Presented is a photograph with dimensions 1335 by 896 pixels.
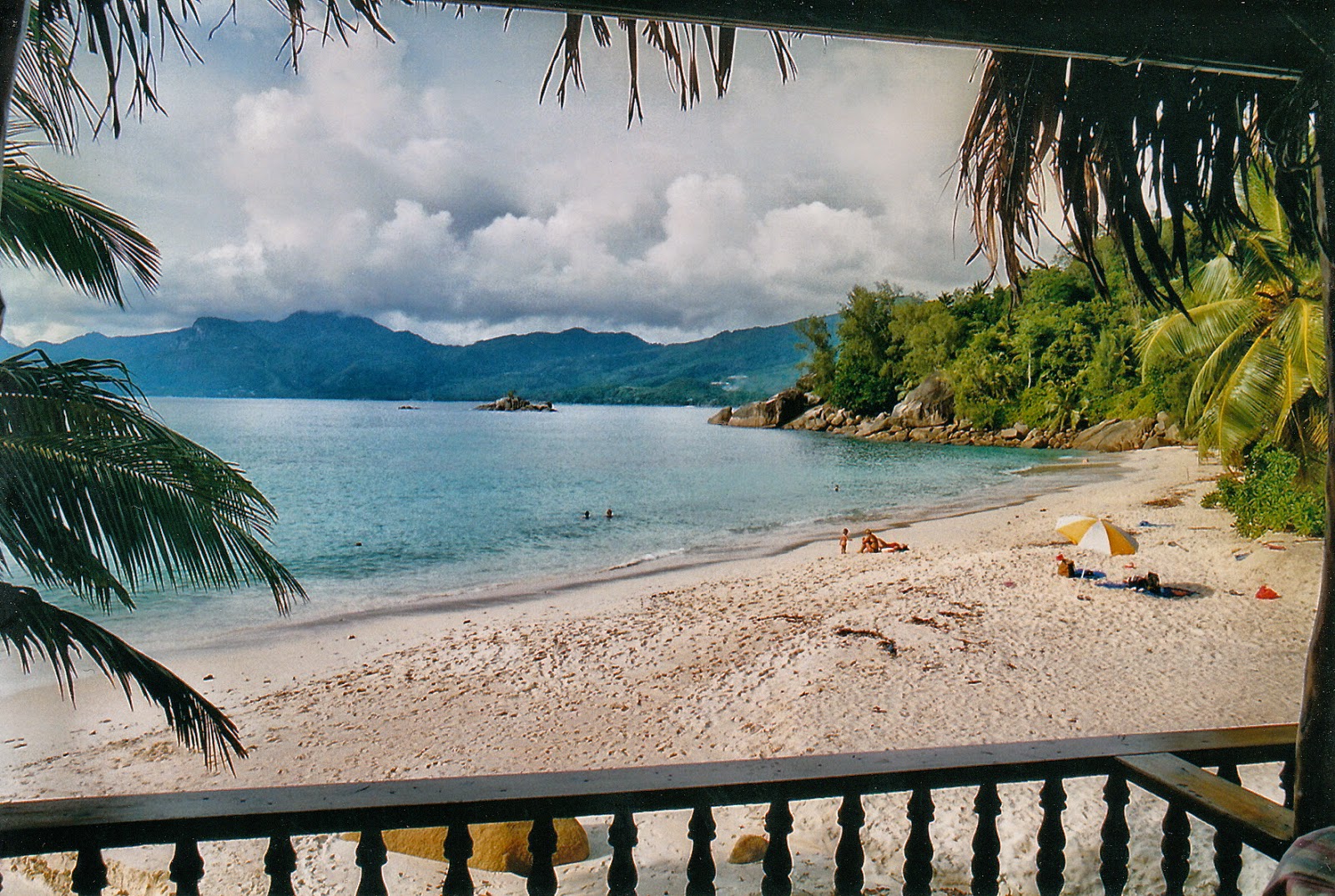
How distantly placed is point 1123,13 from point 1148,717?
443 cm

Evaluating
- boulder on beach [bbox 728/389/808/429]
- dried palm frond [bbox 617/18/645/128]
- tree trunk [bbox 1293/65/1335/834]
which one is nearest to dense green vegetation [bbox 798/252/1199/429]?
boulder on beach [bbox 728/389/808/429]

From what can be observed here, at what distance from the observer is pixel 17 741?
4.65 meters

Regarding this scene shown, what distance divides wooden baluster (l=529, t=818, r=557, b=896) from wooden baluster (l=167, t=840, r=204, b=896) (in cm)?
36

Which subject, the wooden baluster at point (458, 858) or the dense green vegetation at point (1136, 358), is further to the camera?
the dense green vegetation at point (1136, 358)

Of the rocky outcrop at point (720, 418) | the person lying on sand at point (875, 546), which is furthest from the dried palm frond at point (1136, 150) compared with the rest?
the rocky outcrop at point (720, 418)

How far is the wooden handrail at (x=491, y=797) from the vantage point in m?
0.80

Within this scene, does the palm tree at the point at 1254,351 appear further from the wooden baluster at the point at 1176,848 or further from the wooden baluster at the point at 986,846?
the wooden baluster at the point at 986,846

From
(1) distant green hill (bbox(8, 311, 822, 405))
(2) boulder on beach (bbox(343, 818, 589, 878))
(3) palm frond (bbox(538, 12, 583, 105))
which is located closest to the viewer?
(3) palm frond (bbox(538, 12, 583, 105))

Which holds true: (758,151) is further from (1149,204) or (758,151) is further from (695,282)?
(1149,204)

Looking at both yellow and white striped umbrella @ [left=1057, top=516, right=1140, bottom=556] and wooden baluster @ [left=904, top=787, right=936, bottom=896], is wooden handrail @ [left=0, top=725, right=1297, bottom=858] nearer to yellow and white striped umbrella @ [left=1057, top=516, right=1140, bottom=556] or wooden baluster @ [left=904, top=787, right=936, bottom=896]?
wooden baluster @ [left=904, top=787, right=936, bottom=896]

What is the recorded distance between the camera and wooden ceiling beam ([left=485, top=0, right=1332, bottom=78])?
2.88 feet

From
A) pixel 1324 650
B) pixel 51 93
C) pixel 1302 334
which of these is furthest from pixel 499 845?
pixel 1302 334

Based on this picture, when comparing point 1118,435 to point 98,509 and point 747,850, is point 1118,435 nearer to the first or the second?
point 747,850

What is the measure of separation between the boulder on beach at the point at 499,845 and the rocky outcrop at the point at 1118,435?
17.3 metres
